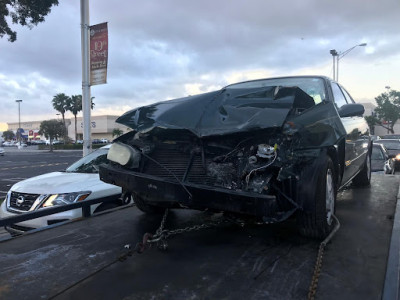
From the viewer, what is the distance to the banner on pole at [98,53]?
8.39 metres

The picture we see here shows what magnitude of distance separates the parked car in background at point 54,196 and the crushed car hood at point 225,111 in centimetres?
161

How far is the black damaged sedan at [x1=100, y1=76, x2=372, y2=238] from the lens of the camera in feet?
9.78

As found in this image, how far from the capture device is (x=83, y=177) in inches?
212

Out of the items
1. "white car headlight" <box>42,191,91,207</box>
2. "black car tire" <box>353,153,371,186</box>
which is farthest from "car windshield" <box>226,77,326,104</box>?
"white car headlight" <box>42,191,91,207</box>

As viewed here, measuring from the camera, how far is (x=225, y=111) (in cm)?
328

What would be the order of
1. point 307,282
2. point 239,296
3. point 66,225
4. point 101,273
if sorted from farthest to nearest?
point 66,225
point 101,273
point 307,282
point 239,296

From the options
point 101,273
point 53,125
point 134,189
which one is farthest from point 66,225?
point 53,125

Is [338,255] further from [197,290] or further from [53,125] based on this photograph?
[53,125]

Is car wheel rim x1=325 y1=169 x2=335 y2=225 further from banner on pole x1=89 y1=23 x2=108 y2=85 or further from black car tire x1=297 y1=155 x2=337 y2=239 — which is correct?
banner on pole x1=89 y1=23 x2=108 y2=85

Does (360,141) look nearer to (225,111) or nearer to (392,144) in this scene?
(225,111)

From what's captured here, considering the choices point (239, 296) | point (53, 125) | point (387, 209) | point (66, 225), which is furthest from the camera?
point (53, 125)

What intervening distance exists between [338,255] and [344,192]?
115 inches

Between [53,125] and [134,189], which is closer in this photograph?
[134,189]

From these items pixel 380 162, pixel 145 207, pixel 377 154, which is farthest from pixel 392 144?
pixel 145 207
